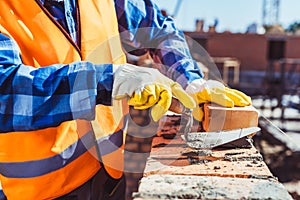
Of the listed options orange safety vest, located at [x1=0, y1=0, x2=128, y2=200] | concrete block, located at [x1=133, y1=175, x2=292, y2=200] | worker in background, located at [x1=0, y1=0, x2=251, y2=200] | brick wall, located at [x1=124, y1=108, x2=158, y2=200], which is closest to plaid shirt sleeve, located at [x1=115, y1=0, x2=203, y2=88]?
worker in background, located at [x1=0, y1=0, x2=251, y2=200]

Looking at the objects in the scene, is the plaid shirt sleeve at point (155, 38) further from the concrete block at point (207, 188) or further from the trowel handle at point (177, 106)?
the concrete block at point (207, 188)

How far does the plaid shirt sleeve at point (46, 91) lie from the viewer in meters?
1.04

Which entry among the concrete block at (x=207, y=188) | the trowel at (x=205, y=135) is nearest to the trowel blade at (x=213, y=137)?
the trowel at (x=205, y=135)

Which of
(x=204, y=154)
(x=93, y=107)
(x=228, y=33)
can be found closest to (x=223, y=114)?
(x=204, y=154)

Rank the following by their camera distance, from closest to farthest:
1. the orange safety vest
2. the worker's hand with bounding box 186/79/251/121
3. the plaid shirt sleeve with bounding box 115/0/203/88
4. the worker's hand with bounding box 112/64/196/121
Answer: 1. the worker's hand with bounding box 112/64/196/121
2. the orange safety vest
3. the worker's hand with bounding box 186/79/251/121
4. the plaid shirt sleeve with bounding box 115/0/203/88

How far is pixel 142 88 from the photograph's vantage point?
1.04 meters

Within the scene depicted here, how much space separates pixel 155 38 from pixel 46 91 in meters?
0.70

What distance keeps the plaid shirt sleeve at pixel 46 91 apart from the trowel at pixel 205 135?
0.29 meters

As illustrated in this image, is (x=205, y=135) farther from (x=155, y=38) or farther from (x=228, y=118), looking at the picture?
(x=155, y=38)

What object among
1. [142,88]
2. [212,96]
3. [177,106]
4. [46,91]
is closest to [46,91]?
[46,91]

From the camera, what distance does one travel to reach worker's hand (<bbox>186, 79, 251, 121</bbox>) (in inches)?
52.2

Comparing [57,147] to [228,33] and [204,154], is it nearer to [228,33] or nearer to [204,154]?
[204,154]

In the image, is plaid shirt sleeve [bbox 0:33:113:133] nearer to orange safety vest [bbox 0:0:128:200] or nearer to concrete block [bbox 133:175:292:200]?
orange safety vest [bbox 0:0:128:200]

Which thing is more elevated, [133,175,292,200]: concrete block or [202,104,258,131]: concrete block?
[202,104,258,131]: concrete block
